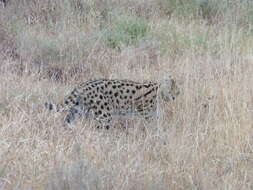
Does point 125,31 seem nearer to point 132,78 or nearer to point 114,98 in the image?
point 132,78

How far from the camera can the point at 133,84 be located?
6973 millimetres

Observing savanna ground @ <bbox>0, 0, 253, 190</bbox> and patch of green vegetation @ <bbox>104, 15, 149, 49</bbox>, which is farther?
patch of green vegetation @ <bbox>104, 15, 149, 49</bbox>

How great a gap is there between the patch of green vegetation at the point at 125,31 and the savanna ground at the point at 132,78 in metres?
0.02

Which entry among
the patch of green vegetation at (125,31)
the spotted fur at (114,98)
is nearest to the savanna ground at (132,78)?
the patch of green vegetation at (125,31)

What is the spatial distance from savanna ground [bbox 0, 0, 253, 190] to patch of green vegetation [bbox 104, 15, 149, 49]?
0.02 meters

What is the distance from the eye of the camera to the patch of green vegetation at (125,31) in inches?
365

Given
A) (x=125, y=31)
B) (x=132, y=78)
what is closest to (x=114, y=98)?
(x=132, y=78)

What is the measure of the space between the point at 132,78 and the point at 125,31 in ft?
6.39

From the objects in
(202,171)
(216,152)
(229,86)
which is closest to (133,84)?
(229,86)

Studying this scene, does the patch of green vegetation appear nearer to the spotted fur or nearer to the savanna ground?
the savanna ground

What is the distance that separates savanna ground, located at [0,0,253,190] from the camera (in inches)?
185

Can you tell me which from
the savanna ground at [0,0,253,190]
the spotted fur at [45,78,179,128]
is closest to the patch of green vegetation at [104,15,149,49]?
the savanna ground at [0,0,253,190]

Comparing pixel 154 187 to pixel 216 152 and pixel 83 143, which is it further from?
pixel 216 152

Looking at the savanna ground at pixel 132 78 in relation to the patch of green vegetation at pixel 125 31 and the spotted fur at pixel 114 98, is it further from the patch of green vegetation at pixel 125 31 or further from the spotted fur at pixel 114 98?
the spotted fur at pixel 114 98
